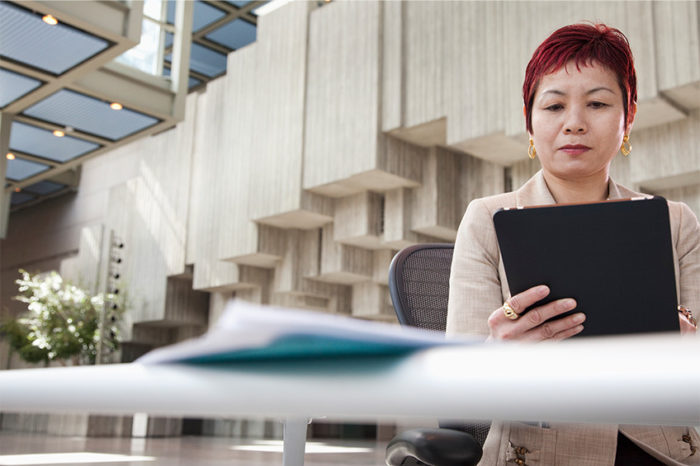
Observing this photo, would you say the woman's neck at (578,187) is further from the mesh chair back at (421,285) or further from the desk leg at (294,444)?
the desk leg at (294,444)

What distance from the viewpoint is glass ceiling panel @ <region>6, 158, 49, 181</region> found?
32.5ft

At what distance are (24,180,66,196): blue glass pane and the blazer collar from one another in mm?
13960

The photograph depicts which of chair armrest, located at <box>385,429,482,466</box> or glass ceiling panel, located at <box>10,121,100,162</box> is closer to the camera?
chair armrest, located at <box>385,429,482,466</box>

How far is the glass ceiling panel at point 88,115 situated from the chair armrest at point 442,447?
7.73 metres

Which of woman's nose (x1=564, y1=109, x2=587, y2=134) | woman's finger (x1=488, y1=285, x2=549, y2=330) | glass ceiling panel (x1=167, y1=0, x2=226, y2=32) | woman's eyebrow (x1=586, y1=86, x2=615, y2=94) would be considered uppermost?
glass ceiling panel (x1=167, y1=0, x2=226, y2=32)

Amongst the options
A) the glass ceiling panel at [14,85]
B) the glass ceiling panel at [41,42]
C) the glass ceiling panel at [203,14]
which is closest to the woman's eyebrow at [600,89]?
the glass ceiling panel at [41,42]

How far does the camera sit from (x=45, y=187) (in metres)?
14.2

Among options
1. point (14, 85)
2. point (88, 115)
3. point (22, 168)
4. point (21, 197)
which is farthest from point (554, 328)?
point (21, 197)

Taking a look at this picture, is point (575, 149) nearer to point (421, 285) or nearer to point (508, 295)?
point (508, 295)

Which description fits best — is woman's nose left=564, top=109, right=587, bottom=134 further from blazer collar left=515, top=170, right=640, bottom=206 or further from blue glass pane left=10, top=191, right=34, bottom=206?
blue glass pane left=10, top=191, right=34, bottom=206

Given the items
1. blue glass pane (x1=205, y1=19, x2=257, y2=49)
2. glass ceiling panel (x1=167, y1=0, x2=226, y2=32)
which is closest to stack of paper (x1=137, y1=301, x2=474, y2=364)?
glass ceiling panel (x1=167, y1=0, x2=226, y2=32)

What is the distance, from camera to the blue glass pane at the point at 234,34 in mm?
11078

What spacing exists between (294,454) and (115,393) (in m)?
0.76

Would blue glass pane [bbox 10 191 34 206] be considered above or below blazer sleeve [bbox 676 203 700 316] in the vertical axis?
above
